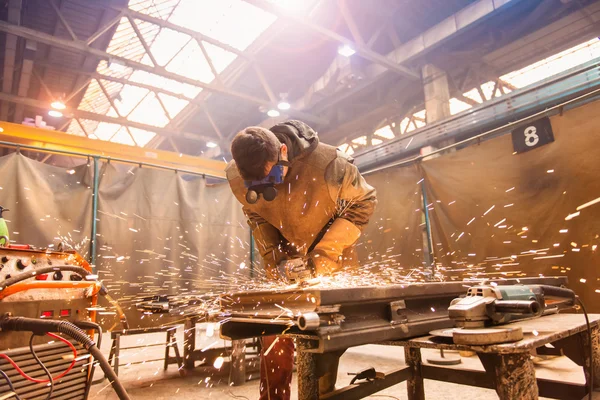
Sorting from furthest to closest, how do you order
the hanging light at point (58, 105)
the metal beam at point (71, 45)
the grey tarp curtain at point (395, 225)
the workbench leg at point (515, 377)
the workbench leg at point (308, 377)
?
the hanging light at point (58, 105) < the metal beam at point (71, 45) < the grey tarp curtain at point (395, 225) < the workbench leg at point (308, 377) < the workbench leg at point (515, 377)

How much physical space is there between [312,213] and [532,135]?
99.6 inches

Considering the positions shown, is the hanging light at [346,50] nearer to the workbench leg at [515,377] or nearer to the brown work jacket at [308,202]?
the brown work jacket at [308,202]

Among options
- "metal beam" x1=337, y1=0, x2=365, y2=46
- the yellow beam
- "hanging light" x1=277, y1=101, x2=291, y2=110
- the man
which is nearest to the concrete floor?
the man

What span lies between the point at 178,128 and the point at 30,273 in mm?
8429

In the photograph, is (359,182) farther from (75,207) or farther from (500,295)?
(75,207)

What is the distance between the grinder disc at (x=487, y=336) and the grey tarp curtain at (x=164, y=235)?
440cm

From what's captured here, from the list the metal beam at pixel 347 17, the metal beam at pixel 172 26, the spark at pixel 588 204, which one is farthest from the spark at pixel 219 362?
the metal beam at pixel 347 17

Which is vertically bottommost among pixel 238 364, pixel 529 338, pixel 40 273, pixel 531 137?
pixel 238 364

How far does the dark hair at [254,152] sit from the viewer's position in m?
2.01

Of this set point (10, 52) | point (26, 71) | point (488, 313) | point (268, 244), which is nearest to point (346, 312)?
point (488, 313)

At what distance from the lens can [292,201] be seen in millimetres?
2588

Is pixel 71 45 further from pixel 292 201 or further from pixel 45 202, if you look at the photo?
pixel 292 201

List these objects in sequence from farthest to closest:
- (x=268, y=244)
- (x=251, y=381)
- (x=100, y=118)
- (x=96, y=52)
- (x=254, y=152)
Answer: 1. (x=100, y=118)
2. (x=96, y=52)
3. (x=251, y=381)
4. (x=268, y=244)
5. (x=254, y=152)

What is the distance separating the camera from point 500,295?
1261 mm
